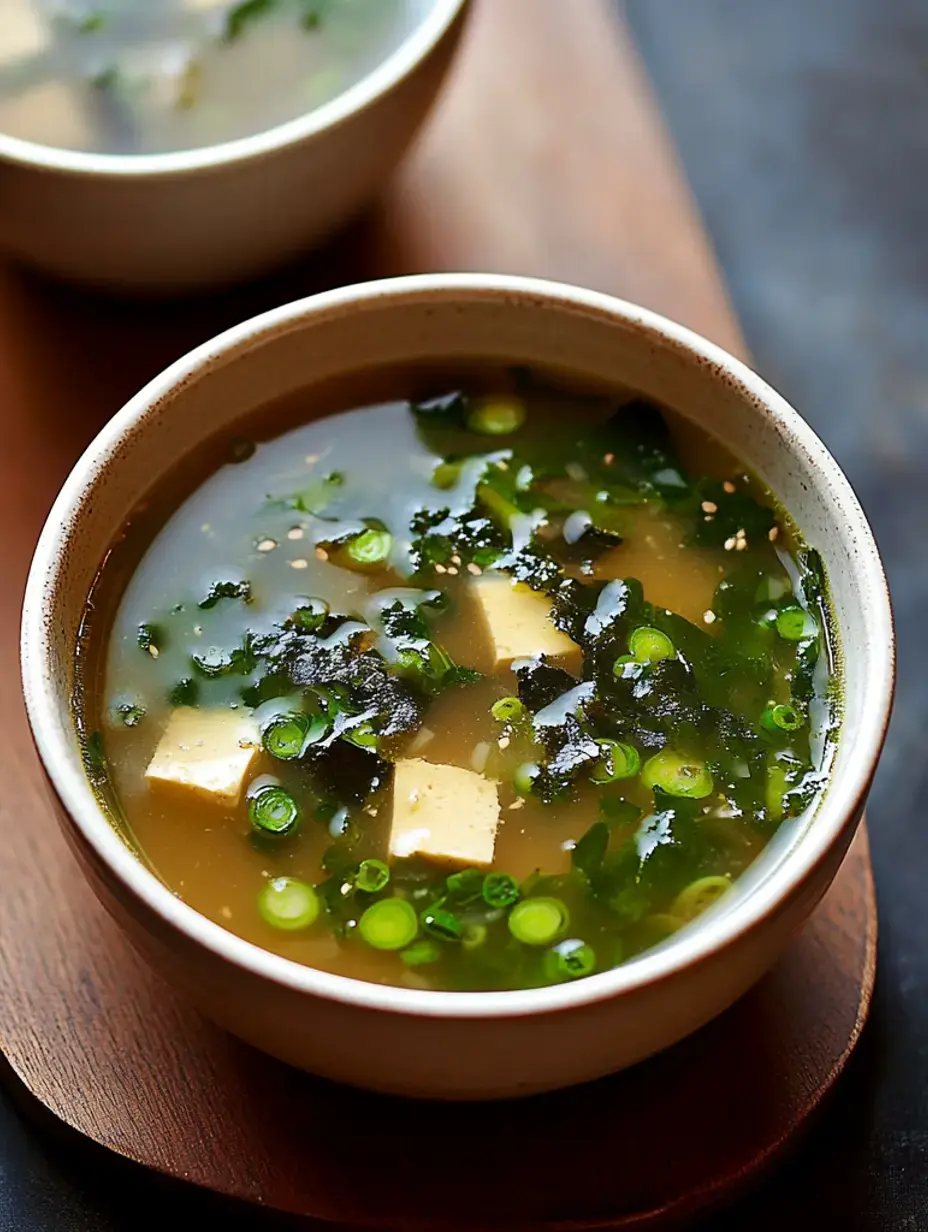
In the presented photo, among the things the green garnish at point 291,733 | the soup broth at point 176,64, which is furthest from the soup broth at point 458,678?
the soup broth at point 176,64

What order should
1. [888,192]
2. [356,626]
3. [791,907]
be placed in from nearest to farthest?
[791,907], [356,626], [888,192]

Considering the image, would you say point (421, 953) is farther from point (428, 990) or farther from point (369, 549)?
point (369, 549)

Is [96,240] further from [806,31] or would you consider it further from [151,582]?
[806,31]

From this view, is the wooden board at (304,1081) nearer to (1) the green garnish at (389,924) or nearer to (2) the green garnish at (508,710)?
(1) the green garnish at (389,924)

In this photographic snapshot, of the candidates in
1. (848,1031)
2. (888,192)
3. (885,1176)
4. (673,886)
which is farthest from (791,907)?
(888,192)

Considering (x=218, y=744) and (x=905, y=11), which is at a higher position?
(x=218, y=744)

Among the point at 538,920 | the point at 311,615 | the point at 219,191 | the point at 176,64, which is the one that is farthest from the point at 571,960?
the point at 176,64
